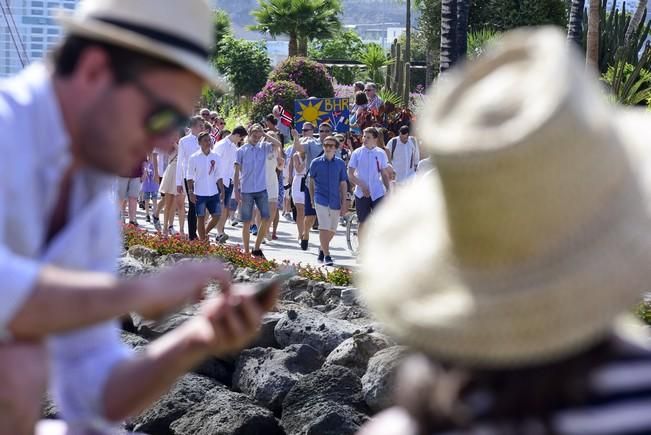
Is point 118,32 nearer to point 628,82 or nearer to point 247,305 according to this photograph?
point 247,305

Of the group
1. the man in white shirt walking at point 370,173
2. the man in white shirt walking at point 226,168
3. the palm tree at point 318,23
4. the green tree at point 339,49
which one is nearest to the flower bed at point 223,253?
the man in white shirt walking at point 370,173

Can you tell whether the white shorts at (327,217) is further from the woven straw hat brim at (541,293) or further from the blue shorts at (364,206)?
the woven straw hat brim at (541,293)

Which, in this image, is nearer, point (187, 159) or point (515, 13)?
point (187, 159)

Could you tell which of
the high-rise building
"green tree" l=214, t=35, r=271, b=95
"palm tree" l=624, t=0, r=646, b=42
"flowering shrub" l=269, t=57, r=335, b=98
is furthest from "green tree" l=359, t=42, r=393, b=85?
"palm tree" l=624, t=0, r=646, b=42

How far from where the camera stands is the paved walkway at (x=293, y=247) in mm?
16797

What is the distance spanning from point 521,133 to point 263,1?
6012 centimetres

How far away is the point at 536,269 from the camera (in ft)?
5.32

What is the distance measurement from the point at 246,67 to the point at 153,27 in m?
53.0

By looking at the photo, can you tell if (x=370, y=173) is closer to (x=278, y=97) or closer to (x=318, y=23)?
(x=278, y=97)

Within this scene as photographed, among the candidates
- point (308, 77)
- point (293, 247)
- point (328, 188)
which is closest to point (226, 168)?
point (293, 247)

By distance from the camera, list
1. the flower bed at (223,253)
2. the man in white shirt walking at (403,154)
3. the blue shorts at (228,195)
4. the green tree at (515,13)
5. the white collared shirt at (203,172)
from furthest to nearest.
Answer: the green tree at (515,13) → the blue shorts at (228,195) → the man in white shirt walking at (403,154) → the white collared shirt at (203,172) → the flower bed at (223,253)

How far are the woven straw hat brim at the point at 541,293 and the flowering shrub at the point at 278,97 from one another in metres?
33.9

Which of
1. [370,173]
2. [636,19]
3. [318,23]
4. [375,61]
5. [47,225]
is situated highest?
[47,225]

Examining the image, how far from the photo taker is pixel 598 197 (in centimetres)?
161
